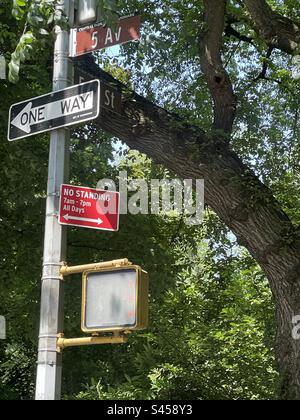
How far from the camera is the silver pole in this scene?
4.30 meters

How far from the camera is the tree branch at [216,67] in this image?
375 inches

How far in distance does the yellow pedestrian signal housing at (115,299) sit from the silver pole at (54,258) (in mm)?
358

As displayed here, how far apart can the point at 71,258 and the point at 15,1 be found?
6824 mm

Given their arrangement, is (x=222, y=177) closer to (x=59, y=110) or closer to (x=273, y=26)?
(x=273, y=26)

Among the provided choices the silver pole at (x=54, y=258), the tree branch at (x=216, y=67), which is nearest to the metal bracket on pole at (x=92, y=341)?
the silver pole at (x=54, y=258)

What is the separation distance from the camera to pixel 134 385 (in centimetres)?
1223

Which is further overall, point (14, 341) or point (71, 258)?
point (14, 341)

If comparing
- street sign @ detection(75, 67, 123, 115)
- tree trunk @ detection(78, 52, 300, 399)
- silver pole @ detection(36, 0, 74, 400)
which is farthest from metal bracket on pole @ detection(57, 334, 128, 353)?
tree trunk @ detection(78, 52, 300, 399)

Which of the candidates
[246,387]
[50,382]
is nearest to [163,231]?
[246,387]

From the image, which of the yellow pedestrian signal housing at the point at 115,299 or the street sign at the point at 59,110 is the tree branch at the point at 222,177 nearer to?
the street sign at the point at 59,110

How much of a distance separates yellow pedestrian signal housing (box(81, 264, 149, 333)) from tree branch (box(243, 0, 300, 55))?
20.5ft

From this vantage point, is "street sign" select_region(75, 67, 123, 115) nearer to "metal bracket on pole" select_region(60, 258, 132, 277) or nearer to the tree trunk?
"metal bracket on pole" select_region(60, 258, 132, 277)

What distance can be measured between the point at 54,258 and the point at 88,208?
16.1 inches
